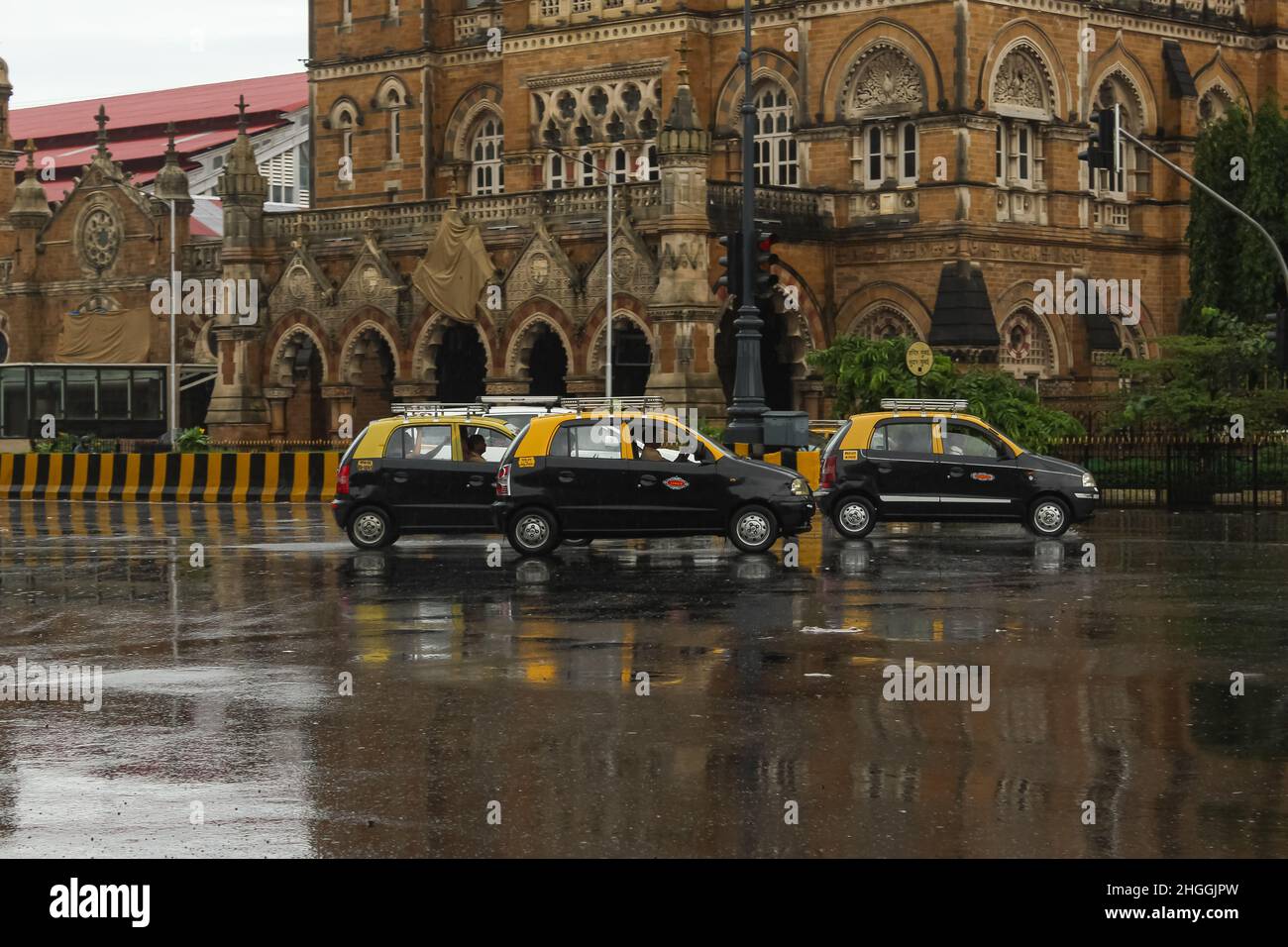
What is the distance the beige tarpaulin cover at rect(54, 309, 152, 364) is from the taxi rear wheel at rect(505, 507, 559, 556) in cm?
3844

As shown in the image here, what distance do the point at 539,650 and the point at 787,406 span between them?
3376cm

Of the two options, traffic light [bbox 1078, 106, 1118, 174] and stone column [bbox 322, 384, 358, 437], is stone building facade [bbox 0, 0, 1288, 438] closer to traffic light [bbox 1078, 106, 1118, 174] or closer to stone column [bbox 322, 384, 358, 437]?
stone column [bbox 322, 384, 358, 437]

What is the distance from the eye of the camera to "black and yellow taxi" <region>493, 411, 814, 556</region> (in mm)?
23422

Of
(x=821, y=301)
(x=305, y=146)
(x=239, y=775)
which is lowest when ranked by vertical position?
(x=239, y=775)

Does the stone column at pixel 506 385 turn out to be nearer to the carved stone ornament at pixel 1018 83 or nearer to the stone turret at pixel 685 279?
the stone turret at pixel 685 279

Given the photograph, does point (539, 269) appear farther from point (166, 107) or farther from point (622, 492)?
point (166, 107)

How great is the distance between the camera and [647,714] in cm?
1221

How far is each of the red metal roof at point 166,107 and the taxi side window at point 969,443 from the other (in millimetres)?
50112

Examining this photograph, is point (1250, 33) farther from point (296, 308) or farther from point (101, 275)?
point (101, 275)

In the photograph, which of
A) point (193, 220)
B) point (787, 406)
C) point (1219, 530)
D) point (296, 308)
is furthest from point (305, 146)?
point (1219, 530)

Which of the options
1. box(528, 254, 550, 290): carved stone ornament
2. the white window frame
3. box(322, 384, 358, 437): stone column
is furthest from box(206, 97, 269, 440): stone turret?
the white window frame

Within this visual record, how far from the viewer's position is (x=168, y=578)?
21.2 m

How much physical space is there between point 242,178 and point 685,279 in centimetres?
1339

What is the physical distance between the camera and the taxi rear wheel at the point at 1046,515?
26.8 m
